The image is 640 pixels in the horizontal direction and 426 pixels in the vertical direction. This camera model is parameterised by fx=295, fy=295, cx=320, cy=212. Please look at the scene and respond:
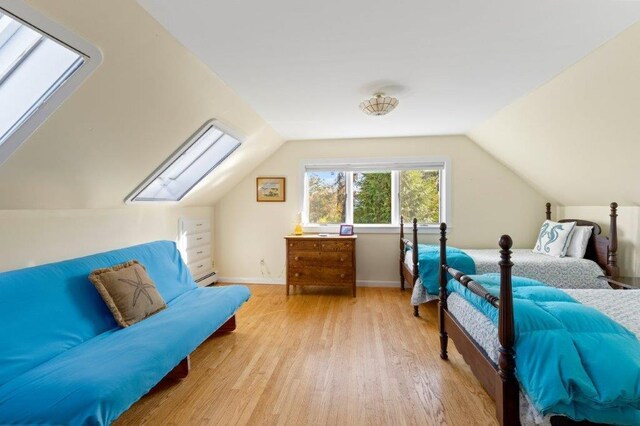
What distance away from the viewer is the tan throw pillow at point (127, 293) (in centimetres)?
196

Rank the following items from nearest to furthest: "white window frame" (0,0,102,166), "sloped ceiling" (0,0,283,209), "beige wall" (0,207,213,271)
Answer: "white window frame" (0,0,102,166) < "sloped ceiling" (0,0,283,209) < "beige wall" (0,207,213,271)

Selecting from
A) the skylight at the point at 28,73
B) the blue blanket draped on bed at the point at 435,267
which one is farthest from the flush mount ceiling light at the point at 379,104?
the skylight at the point at 28,73

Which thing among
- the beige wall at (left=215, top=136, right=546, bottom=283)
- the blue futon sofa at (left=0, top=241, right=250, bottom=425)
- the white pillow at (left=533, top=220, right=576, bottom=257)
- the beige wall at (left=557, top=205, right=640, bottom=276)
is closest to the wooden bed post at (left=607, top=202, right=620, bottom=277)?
the beige wall at (left=557, top=205, right=640, bottom=276)

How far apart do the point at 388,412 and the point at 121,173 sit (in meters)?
2.57

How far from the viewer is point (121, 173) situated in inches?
93.7

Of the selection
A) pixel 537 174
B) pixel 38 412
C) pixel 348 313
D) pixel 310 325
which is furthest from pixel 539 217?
pixel 38 412

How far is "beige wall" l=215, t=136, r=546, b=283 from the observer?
3967 millimetres

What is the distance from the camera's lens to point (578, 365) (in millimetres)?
1143

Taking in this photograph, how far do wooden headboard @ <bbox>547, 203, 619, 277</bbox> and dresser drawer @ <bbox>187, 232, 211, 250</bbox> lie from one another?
4.58 metres

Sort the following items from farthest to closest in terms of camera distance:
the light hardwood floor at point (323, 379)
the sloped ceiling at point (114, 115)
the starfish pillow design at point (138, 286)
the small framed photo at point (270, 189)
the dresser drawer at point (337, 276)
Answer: the small framed photo at point (270, 189)
the dresser drawer at point (337, 276)
the starfish pillow design at point (138, 286)
the light hardwood floor at point (323, 379)
the sloped ceiling at point (114, 115)

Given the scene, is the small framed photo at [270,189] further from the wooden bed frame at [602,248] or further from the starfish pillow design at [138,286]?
the starfish pillow design at [138,286]

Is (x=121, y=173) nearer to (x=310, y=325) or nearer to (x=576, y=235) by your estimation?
(x=310, y=325)

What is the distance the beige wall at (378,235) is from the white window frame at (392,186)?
7cm

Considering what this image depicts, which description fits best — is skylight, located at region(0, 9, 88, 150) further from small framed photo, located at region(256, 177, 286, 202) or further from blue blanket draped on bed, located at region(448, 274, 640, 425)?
small framed photo, located at region(256, 177, 286, 202)
